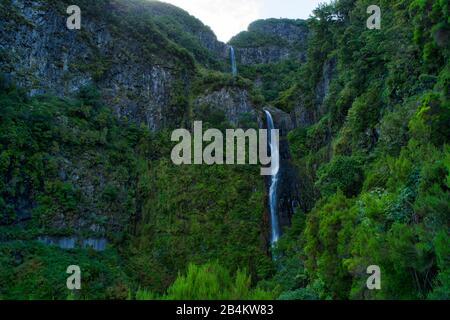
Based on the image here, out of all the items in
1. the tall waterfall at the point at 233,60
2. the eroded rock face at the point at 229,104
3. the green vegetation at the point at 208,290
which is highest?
the tall waterfall at the point at 233,60

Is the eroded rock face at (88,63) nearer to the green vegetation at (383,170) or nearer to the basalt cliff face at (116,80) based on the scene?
the basalt cliff face at (116,80)

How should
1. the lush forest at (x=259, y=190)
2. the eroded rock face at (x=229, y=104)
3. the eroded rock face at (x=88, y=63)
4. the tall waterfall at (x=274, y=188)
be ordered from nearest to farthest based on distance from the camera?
the lush forest at (x=259, y=190) → the tall waterfall at (x=274, y=188) → the eroded rock face at (x=88, y=63) → the eroded rock face at (x=229, y=104)

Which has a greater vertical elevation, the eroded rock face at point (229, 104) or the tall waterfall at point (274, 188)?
the eroded rock face at point (229, 104)

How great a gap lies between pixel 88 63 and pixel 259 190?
2064 cm

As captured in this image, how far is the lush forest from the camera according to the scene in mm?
11180

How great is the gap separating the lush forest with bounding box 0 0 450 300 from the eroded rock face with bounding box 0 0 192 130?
1599 mm

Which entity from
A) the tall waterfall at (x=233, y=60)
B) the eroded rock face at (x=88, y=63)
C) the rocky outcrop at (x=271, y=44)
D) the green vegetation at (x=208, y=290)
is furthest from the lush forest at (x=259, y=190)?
the rocky outcrop at (x=271, y=44)

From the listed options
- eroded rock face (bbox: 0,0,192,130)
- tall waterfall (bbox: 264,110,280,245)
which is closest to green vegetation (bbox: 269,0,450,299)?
tall waterfall (bbox: 264,110,280,245)

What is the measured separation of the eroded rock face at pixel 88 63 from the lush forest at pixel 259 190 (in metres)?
1.60

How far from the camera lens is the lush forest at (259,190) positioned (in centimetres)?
1118

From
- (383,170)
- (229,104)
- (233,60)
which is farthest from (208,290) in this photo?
(233,60)

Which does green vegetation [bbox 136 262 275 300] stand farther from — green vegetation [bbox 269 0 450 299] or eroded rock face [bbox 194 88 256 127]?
eroded rock face [bbox 194 88 256 127]

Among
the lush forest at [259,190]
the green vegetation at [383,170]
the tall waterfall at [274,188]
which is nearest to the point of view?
the green vegetation at [383,170]

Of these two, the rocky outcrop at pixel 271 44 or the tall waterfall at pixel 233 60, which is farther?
the rocky outcrop at pixel 271 44
